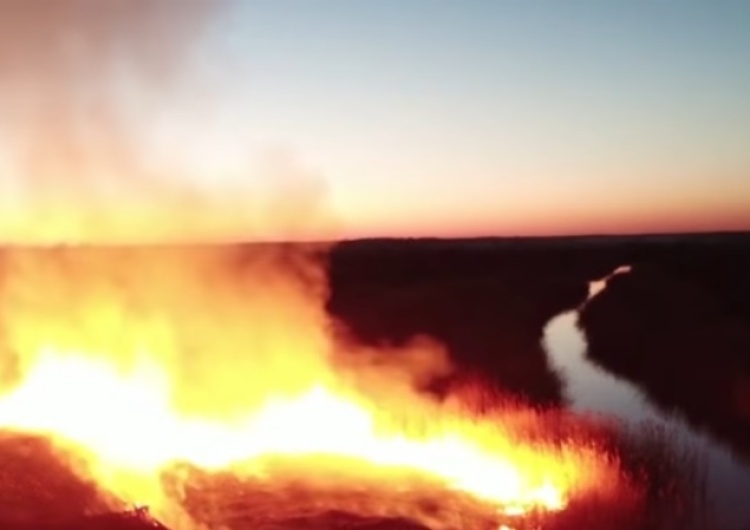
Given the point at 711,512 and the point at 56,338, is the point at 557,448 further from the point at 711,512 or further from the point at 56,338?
the point at 56,338

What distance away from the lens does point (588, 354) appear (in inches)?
1444

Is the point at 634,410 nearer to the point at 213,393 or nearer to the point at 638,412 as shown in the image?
the point at 638,412

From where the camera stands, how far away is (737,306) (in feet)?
156

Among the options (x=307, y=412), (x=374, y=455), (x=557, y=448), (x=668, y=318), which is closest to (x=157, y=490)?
(x=374, y=455)

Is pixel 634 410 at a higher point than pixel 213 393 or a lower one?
higher

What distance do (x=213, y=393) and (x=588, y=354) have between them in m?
17.6

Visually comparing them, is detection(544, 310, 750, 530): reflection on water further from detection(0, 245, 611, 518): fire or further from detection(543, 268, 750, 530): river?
detection(0, 245, 611, 518): fire

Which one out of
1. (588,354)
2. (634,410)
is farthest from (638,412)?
(588,354)

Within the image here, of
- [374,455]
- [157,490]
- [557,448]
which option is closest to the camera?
[157,490]

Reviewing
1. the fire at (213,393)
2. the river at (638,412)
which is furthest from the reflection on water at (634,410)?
the fire at (213,393)

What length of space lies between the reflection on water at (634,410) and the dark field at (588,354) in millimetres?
352

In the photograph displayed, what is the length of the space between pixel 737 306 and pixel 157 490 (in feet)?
125

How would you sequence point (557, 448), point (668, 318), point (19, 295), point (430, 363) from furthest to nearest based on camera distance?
1. point (668, 318)
2. point (430, 363)
3. point (19, 295)
4. point (557, 448)

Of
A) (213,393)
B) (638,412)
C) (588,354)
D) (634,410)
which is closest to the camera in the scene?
(213,393)
